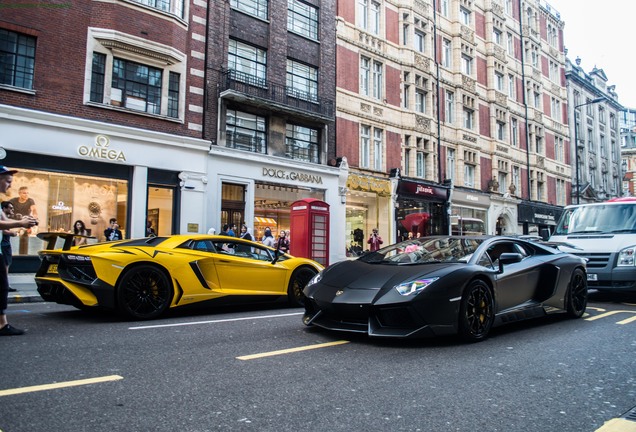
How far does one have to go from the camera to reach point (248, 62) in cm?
1955

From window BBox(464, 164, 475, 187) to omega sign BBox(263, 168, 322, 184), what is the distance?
41.6 feet

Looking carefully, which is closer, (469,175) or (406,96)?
Answer: (406,96)

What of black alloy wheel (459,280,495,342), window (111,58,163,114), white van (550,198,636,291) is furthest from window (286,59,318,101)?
black alloy wheel (459,280,495,342)

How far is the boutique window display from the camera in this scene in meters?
13.9

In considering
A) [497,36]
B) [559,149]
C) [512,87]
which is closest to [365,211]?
[512,87]

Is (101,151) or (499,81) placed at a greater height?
(499,81)

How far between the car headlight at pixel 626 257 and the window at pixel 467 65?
23282 millimetres

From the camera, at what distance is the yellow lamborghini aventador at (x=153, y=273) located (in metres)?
6.51

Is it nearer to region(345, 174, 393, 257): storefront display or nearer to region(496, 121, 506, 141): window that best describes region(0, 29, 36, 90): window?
region(345, 174, 393, 257): storefront display

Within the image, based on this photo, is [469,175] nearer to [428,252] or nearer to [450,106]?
[450,106]

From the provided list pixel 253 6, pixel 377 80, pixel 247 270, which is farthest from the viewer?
pixel 377 80

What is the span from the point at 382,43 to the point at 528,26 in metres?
18.8

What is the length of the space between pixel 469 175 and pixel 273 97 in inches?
620

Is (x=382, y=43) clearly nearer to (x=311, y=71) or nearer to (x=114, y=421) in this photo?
(x=311, y=71)
